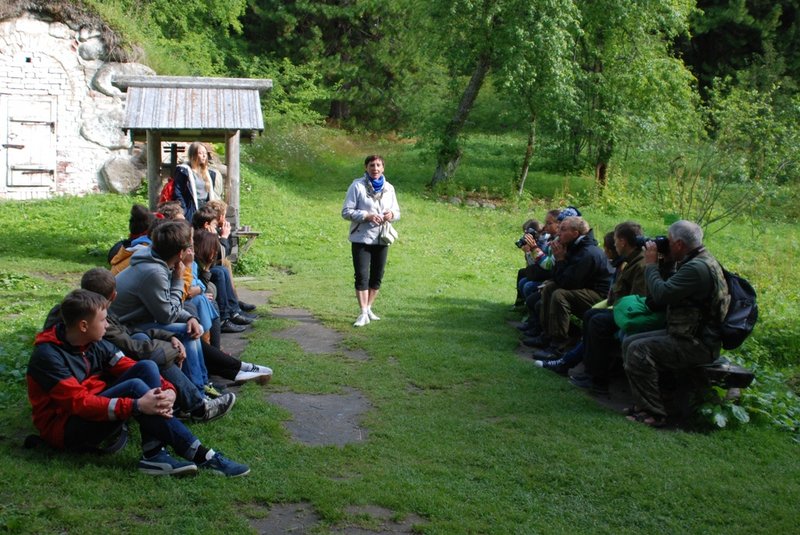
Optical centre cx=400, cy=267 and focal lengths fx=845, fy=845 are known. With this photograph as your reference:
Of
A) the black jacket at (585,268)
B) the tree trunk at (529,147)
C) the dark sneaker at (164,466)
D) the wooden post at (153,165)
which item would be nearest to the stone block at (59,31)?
the wooden post at (153,165)

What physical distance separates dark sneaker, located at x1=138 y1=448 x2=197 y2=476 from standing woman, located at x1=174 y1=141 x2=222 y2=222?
5.83m

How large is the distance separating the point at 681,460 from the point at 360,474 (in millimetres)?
2021

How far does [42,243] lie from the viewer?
43.7 ft

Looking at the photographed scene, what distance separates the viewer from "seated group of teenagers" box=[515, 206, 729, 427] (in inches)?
231

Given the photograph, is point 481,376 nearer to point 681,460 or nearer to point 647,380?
point 647,380

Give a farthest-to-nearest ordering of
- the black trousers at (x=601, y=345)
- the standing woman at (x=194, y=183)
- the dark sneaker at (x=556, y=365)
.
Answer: the standing woman at (x=194, y=183), the dark sneaker at (x=556, y=365), the black trousers at (x=601, y=345)

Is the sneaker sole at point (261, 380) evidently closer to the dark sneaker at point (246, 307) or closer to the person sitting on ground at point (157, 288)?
the person sitting on ground at point (157, 288)

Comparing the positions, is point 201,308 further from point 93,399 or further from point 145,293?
point 93,399

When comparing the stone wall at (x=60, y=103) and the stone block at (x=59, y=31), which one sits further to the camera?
the stone block at (x=59, y=31)

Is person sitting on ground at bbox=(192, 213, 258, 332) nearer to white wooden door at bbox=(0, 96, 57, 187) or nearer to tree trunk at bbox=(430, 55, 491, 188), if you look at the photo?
white wooden door at bbox=(0, 96, 57, 187)

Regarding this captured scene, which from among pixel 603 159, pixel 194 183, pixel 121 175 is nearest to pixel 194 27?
pixel 121 175

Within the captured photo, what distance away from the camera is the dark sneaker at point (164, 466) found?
4.63 m

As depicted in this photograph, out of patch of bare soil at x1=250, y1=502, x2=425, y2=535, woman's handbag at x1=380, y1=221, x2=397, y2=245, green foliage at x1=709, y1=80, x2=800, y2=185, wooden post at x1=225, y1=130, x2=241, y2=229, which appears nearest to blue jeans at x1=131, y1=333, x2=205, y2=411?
patch of bare soil at x1=250, y1=502, x2=425, y2=535

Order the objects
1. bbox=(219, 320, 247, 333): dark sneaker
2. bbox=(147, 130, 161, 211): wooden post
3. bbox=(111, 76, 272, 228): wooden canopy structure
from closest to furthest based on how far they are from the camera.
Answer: bbox=(219, 320, 247, 333): dark sneaker < bbox=(111, 76, 272, 228): wooden canopy structure < bbox=(147, 130, 161, 211): wooden post
